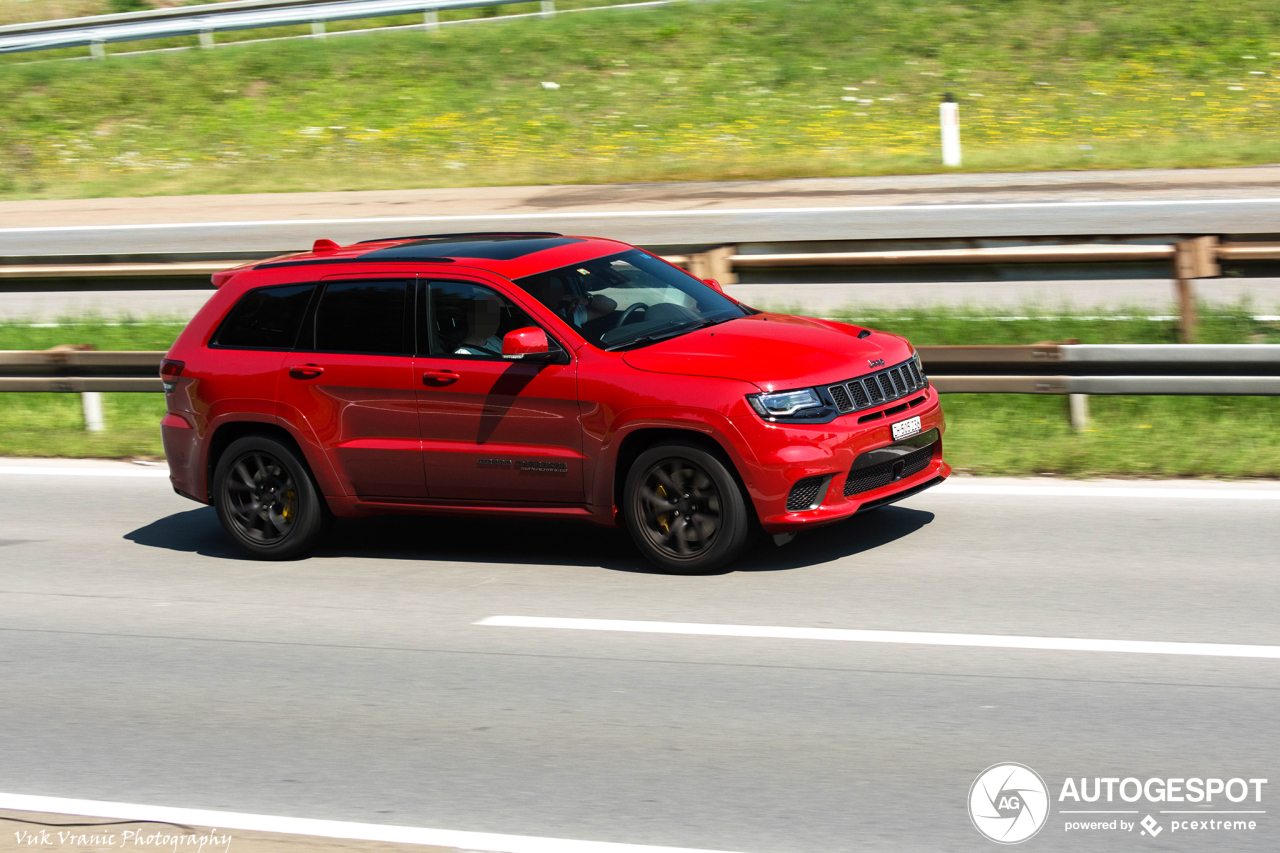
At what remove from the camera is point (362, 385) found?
7.78 metres

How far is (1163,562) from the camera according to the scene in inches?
277

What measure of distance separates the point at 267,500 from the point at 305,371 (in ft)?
2.71

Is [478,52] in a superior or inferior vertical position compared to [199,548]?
superior

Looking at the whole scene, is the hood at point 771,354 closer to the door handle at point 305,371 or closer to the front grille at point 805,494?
the front grille at point 805,494

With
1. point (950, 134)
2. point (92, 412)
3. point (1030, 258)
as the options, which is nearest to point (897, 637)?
point (1030, 258)

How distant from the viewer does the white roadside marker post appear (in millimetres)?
20422

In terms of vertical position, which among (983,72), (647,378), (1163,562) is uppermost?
(983,72)

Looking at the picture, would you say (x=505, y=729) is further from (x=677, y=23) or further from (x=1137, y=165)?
(x=677, y=23)

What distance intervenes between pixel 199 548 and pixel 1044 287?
775 centimetres

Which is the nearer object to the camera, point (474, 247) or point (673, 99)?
point (474, 247)

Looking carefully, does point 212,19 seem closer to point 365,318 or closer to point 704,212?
point 704,212

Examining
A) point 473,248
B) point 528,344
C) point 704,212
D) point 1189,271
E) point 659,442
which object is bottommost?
point 659,442

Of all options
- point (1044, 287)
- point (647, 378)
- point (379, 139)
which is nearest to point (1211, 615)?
point (647, 378)

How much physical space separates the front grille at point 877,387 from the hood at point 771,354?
4cm
